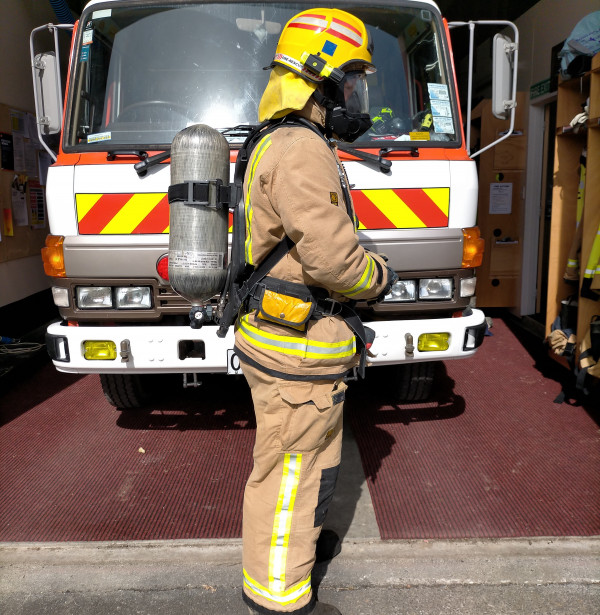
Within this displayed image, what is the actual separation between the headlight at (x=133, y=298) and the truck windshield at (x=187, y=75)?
2.77ft

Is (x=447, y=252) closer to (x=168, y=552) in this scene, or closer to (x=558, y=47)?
(x=168, y=552)

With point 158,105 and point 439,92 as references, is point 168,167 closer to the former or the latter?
point 158,105

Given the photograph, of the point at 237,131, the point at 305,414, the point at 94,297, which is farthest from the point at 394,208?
the point at 94,297

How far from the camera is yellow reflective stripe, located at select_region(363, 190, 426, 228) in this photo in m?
3.42

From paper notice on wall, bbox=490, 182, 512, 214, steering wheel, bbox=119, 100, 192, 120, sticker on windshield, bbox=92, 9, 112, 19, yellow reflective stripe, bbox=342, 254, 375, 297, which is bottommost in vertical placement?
yellow reflective stripe, bbox=342, 254, 375, 297

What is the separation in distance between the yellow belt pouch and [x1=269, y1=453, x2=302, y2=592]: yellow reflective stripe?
49 cm

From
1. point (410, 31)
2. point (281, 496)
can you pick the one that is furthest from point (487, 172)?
point (281, 496)

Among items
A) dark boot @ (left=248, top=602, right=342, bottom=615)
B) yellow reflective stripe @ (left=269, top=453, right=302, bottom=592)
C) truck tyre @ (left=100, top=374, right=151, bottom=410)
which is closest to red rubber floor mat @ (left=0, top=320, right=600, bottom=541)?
truck tyre @ (left=100, top=374, right=151, bottom=410)

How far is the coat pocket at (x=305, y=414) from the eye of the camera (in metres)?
2.28

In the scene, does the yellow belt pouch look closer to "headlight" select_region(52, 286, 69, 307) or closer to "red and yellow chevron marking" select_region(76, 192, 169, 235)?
"red and yellow chevron marking" select_region(76, 192, 169, 235)

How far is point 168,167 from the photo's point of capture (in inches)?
133

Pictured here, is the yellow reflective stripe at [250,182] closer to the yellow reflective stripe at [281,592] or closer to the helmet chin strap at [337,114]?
the helmet chin strap at [337,114]

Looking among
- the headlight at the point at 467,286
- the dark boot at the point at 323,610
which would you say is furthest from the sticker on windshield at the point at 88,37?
the dark boot at the point at 323,610

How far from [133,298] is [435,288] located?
1670 mm
